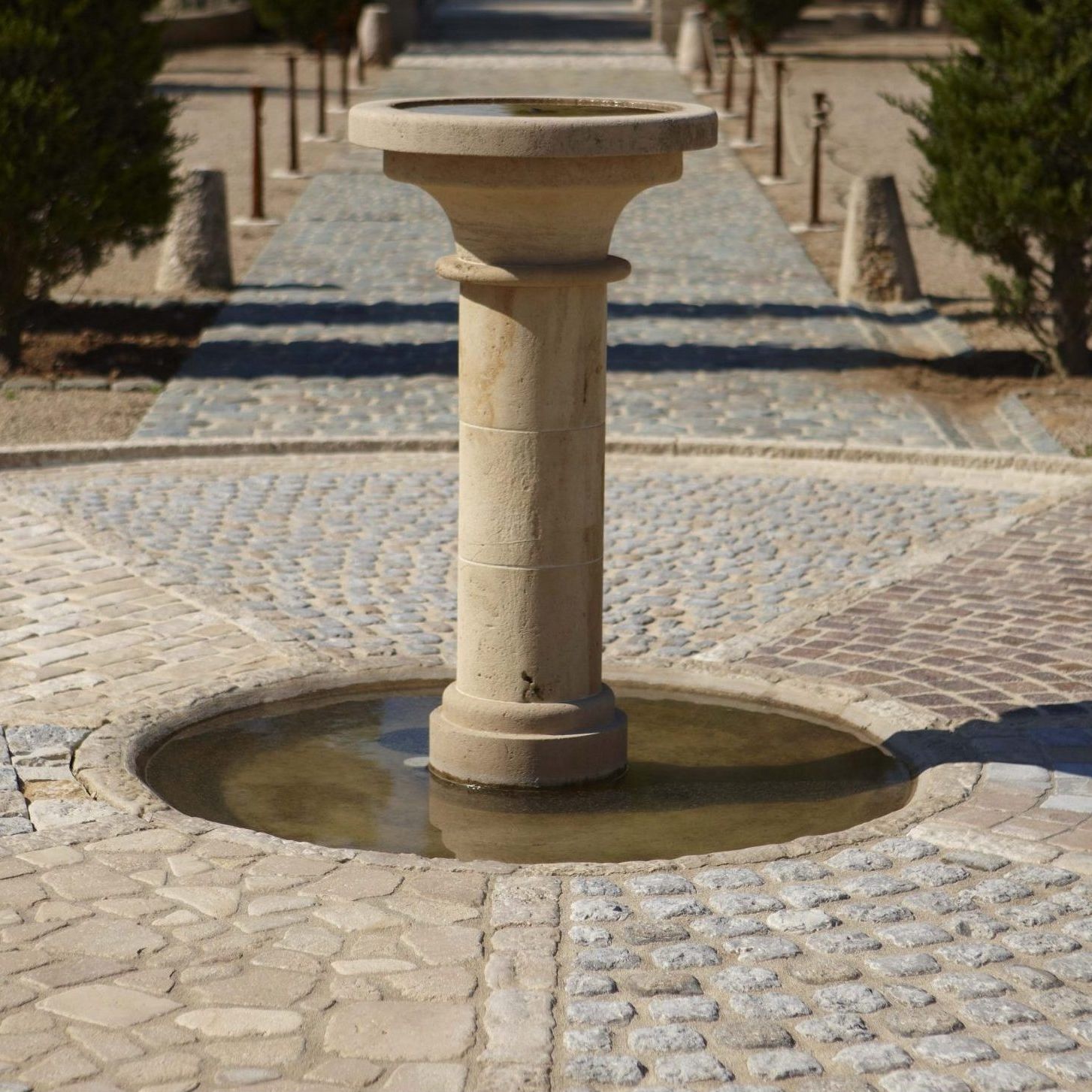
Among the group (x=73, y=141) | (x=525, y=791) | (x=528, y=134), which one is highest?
(x=528, y=134)

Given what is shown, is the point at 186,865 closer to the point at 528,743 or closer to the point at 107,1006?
the point at 107,1006

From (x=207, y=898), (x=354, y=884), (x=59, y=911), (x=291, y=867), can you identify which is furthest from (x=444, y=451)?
(x=59, y=911)

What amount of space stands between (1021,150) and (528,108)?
618 centimetres

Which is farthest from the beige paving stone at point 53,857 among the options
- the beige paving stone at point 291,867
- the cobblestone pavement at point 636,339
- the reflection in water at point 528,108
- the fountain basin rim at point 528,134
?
the cobblestone pavement at point 636,339

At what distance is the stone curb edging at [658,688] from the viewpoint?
512 cm

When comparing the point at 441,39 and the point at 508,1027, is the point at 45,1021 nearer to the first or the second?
the point at 508,1027

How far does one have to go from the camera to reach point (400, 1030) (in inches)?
162

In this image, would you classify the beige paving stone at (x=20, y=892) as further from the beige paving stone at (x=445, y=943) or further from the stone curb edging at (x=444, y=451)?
the stone curb edging at (x=444, y=451)

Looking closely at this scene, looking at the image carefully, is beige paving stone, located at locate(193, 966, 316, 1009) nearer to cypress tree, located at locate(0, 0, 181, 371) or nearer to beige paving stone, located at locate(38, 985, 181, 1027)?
beige paving stone, located at locate(38, 985, 181, 1027)

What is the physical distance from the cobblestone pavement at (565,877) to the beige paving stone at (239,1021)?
0.03 ft

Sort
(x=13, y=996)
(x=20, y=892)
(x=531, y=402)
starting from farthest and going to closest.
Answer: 1. (x=531, y=402)
2. (x=20, y=892)
3. (x=13, y=996)

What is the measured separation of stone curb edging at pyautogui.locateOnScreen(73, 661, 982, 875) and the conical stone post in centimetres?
75

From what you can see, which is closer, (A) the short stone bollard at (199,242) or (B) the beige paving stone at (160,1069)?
(B) the beige paving stone at (160,1069)

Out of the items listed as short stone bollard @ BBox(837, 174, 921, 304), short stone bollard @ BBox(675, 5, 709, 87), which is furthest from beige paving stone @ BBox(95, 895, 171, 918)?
short stone bollard @ BBox(675, 5, 709, 87)
